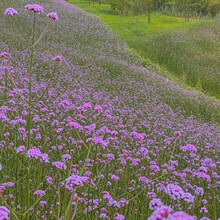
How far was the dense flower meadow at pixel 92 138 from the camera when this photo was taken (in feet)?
10.0

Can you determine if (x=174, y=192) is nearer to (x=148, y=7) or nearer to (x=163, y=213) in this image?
(x=163, y=213)

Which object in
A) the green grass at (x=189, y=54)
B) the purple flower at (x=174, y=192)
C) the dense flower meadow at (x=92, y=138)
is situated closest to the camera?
the purple flower at (x=174, y=192)

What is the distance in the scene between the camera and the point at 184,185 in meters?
4.85

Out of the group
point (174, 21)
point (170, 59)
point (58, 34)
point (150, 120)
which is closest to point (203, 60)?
point (170, 59)

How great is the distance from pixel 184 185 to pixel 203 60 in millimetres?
17626

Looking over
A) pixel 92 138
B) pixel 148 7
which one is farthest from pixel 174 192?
pixel 148 7

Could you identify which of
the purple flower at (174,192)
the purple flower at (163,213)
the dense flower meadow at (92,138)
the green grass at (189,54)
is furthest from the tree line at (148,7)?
the purple flower at (163,213)

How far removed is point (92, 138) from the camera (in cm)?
279

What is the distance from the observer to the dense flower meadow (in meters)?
3.05

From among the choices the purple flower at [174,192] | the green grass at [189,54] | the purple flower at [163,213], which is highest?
the purple flower at [163,213]

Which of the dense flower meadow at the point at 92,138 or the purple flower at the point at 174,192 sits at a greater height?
the purple flower at the point at 174,192

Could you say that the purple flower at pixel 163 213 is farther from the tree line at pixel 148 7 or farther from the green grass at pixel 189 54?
the tree line at pixel 148 7

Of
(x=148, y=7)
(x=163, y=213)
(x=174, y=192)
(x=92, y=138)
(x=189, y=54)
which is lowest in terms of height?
(x=189, y=54)

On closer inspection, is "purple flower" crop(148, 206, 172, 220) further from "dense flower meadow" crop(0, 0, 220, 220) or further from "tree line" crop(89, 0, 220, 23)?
"tree line" crop(89, 0, 220, 23)
